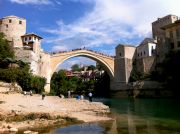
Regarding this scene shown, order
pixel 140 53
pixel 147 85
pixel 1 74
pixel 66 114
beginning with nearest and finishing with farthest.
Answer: pixel 66 114, pixel 1 74, pixel 147 85, pixel 140 53

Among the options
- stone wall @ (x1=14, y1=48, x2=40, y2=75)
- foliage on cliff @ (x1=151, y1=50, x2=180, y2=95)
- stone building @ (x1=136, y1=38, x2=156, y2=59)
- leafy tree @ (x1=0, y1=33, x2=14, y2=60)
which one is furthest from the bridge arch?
leafy tree @ (x1=0, y1=33, x2=14, y2=60)

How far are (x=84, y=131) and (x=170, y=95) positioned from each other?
4396 cm

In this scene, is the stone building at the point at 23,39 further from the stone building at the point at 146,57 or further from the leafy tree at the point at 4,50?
the stone building at the point at 146,57

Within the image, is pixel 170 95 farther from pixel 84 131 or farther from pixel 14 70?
pixel 84 131

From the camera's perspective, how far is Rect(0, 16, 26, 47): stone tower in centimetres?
5522

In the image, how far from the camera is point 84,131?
18922mm

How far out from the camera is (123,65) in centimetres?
7300

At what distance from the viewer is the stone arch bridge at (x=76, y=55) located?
202 feet

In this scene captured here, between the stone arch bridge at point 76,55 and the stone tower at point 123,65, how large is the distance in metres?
1.48

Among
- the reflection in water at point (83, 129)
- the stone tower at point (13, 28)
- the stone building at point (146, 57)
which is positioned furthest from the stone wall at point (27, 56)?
the reflection in water at point (83, 129)

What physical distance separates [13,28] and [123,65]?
2939cm

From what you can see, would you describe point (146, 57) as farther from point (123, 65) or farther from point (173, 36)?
point (173, 36)

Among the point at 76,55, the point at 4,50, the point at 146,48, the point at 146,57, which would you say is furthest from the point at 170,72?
the point at 4,50

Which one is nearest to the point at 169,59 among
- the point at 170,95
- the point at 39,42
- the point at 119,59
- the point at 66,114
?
the point at 170,95
